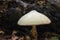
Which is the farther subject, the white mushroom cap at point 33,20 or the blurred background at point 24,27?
the blurred background at point 24,27

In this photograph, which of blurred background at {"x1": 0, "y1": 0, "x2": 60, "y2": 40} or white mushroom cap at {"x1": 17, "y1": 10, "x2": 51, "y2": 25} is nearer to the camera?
white mushroom cap at {"x1": 17, "y1": 10, "x2": 51, "y2": 25}

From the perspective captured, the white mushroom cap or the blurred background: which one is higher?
the white mushroom cap

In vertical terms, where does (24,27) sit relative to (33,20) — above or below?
below

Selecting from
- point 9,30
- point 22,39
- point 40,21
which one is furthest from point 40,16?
point 9,30

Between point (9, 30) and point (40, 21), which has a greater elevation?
point (40, 21)

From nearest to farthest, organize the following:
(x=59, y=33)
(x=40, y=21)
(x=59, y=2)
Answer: (x=40, y=21)
(x=59, y=33)
(x=59, y=2)

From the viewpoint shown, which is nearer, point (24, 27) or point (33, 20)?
point (33, 20)

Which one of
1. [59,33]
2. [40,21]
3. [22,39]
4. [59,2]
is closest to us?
[40,21]

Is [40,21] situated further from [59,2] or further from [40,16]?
[59,2]

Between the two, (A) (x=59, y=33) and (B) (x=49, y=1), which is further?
(B) (x=49, y=1)

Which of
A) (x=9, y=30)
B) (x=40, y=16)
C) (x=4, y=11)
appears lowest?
(x=9, y=30)

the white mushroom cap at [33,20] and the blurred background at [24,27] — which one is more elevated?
the white mushroom cap at [33,20]
